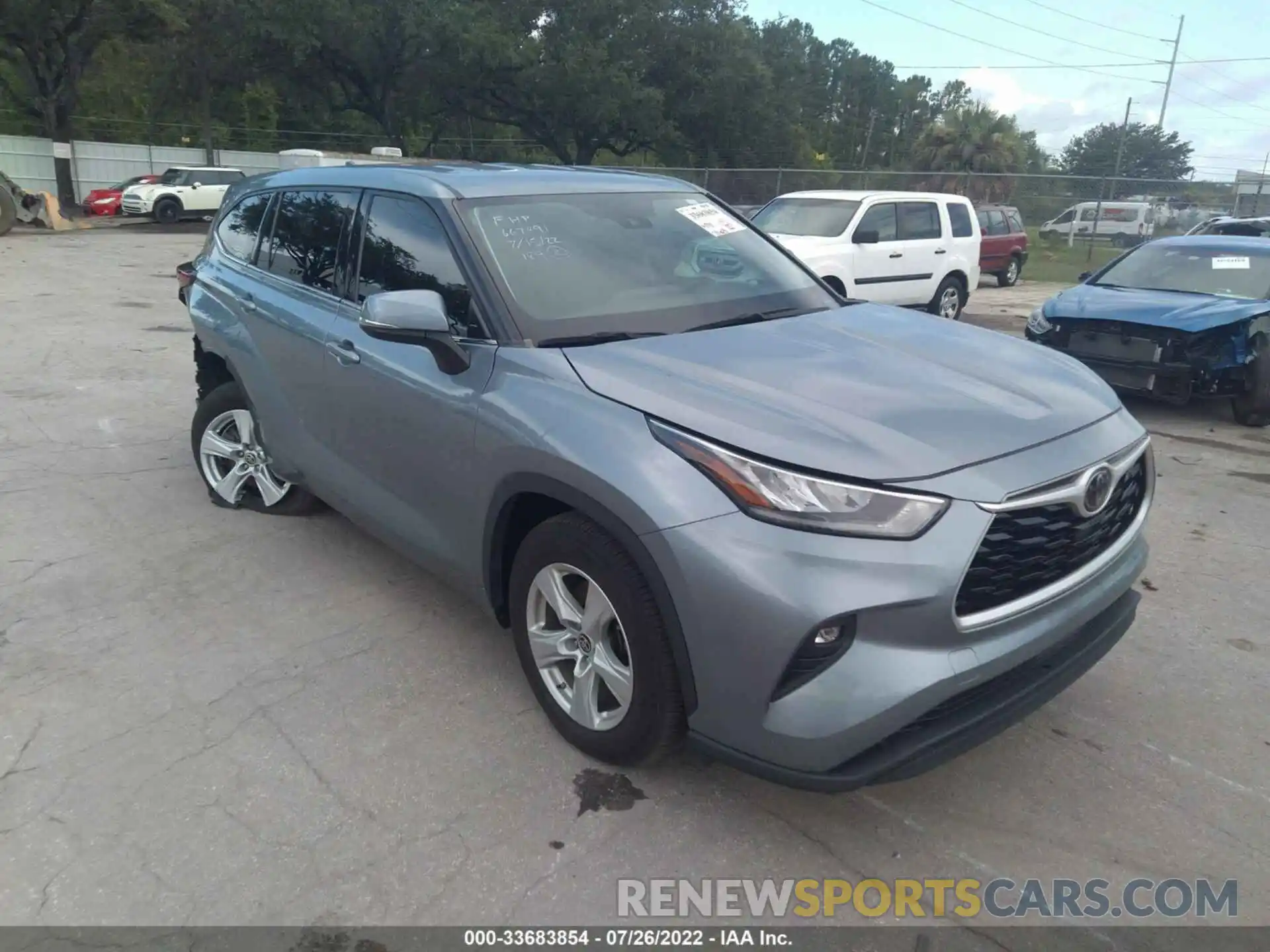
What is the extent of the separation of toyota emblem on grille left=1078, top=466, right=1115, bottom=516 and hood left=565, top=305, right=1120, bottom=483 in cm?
15

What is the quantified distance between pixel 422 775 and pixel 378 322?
1.44 meters

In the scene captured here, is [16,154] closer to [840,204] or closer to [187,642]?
[840,204]

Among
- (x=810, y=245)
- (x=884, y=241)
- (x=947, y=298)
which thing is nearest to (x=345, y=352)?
(x=810, y=245)

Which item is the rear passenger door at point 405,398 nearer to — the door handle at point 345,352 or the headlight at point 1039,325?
the door handle at point 345,352

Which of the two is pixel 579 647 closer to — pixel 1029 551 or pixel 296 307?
pixel 1029 551

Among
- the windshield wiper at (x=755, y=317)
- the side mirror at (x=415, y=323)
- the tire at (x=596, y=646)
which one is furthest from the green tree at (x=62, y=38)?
the tire at (x=596, y=646)

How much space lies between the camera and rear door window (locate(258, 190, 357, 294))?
3.96 meters

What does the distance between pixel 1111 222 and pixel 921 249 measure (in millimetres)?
14626

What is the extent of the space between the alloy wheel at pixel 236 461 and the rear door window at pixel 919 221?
9.42 metres

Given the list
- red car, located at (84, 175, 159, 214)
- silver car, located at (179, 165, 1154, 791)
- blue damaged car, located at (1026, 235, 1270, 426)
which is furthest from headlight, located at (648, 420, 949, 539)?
red car, located at (84, 175, 159, 214)

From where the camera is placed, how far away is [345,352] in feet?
12.2

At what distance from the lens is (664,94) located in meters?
42.0

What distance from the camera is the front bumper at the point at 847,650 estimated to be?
2.27 meters

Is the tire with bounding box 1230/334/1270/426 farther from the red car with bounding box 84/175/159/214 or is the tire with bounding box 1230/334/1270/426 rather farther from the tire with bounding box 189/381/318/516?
the red car with bounding box 84/175/159/214
